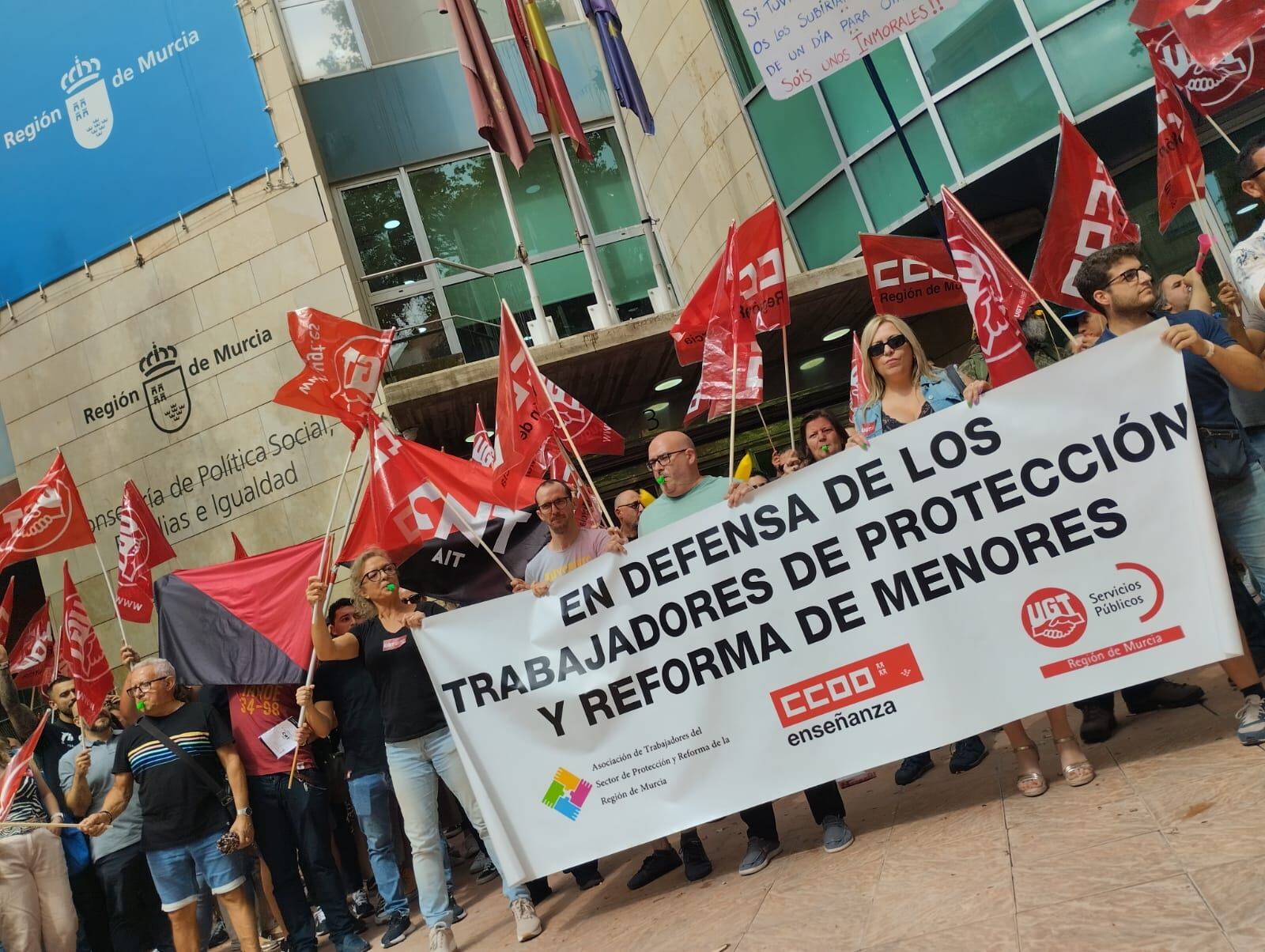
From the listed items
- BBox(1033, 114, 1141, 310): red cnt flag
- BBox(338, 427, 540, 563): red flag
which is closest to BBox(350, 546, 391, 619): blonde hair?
BBox(338, 427, 540, 563): red flag

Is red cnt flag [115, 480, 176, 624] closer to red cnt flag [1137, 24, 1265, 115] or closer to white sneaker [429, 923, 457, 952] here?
white sneaker [429, 923, 457, 952]

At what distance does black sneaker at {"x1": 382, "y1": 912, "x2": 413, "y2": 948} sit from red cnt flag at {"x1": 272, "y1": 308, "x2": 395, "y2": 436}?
319 cm

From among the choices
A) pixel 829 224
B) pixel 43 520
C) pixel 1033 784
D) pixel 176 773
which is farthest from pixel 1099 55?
pixel 43 520

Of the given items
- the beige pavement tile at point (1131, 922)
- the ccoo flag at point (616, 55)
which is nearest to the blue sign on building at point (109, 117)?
the ccoo flag at point (616, 55)

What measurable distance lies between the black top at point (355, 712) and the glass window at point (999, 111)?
312 inches

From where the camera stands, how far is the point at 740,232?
589 centimetres

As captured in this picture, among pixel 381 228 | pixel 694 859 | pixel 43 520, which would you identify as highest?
pixel 381 228

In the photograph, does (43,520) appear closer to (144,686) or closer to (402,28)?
(144,686)

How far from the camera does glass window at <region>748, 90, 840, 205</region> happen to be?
38.1 feet

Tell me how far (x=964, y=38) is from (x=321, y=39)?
8.39 metres

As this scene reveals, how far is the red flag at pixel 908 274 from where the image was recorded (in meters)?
7.26

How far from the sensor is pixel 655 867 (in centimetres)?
500

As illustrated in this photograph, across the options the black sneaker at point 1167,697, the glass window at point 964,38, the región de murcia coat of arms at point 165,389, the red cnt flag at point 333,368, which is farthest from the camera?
the región de murcia coat of arms at point 165,389

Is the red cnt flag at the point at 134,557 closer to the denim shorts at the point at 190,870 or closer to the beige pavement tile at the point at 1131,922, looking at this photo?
the denim shorts at the point at 190,870
